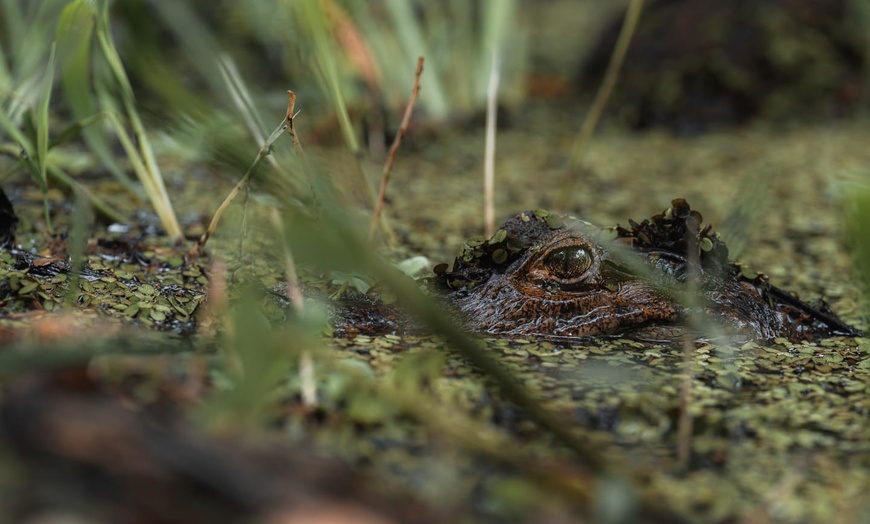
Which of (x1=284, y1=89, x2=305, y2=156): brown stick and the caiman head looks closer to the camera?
(x1=284, y1=89, x2=305, y2=156): brown stick

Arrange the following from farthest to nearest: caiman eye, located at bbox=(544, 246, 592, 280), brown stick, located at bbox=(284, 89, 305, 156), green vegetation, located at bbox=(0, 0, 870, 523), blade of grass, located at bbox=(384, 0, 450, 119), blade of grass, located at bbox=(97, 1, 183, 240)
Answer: blade of grass, located at bbox=(384, 0, 450, 119)
blade of grass, located at bbox=(97, 1, 183, 240)
caiman eye, located at bbox=(544, 246, 592, 280)
brown stick, located at bbox=(284, 89, 305, 156)
green vegetation, located at bbox=(0, 0, 870, 523)

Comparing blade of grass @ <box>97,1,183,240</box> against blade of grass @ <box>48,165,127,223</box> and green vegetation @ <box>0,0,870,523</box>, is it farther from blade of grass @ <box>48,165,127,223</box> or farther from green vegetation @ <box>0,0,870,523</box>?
blade of grass @ <box>48,165,127,223</box>

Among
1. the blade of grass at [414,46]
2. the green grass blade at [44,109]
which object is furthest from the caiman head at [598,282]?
the blade of grass at [414,46]

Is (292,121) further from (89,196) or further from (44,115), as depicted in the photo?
(89,196)

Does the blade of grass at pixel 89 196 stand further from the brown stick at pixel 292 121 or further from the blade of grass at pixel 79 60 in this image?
the brown stick at pixel 292 121

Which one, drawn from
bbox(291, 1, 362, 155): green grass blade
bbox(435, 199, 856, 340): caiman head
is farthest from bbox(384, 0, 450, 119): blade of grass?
bbox(435, 199, 856, 340): caiman head

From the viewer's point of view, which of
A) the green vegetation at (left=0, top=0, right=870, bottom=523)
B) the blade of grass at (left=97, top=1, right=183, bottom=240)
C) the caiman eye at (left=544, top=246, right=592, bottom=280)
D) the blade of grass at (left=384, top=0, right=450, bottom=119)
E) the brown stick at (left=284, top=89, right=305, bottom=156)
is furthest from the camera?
the blade of grass at (left=384, top=0, right=450, bottom=119)

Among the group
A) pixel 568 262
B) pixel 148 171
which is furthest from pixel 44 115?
pixel 568 262

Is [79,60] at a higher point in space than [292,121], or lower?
higher
